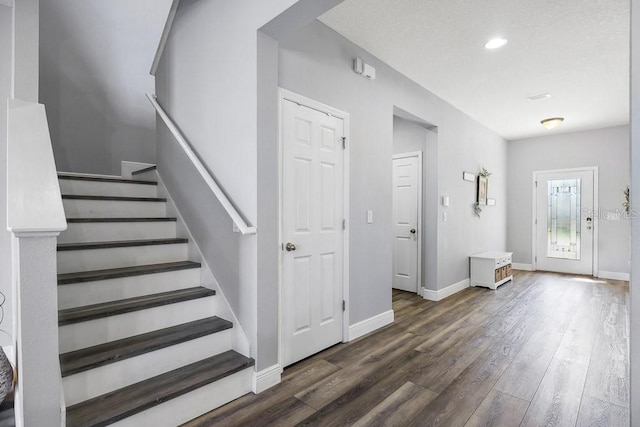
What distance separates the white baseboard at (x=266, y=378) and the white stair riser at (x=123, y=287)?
0.91 m

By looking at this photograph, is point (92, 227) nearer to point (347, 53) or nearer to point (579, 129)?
point (347, 53)

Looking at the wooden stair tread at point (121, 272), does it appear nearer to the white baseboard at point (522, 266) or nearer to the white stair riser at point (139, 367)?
the white stair riser at point (139, 367)

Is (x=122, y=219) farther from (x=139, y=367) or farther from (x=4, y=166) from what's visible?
(x=139, y=367)

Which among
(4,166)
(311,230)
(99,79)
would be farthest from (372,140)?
(99,79)

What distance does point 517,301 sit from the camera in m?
4.47

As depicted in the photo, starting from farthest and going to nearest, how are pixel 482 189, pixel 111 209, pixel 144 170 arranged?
pixel 482 189 → pixel 144 170 → pixel 111 209

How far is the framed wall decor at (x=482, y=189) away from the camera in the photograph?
5695 mm

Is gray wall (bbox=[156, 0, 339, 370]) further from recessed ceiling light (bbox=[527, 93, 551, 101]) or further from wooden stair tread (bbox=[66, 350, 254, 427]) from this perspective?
recessed ceiling light (bbox=[527, 93, 551, 101])

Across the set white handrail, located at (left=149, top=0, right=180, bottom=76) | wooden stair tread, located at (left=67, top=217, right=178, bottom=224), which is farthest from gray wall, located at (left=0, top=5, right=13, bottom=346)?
white handrail, located at (left=149, top=0, right=180, bottom=76)

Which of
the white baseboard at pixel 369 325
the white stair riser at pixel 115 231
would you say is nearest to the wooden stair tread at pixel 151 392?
the white baseboard at pixel 369 325

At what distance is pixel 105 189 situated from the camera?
317 cm

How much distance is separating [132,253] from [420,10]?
303 centimetres

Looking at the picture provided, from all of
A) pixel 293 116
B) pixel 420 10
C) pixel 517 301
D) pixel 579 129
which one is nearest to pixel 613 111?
pixel 579 129

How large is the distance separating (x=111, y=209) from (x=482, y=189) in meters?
5.57
